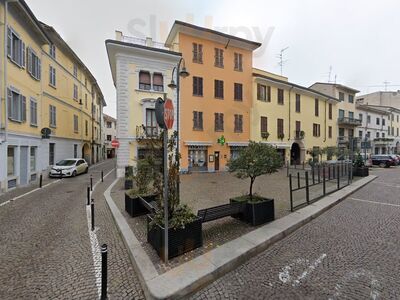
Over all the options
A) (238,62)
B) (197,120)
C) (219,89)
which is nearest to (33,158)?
(197,120)

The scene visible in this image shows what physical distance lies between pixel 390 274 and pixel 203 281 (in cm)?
302

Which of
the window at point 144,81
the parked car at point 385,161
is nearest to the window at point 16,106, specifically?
the window at point 144,81

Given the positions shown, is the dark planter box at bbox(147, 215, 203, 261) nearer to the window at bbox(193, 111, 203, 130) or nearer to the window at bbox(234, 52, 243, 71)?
the window at bbox(193, 111, 203, 130)

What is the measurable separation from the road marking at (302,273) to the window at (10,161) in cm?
1364

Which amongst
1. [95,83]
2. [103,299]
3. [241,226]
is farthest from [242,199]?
[95,83]

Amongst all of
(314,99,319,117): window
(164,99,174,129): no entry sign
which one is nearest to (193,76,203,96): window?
(164,99,174,129): no entry sign

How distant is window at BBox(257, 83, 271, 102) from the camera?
22875mm

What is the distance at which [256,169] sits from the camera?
563cm

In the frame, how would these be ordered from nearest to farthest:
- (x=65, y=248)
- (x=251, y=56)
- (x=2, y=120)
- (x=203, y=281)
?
(x=203, y=281) < (x=65, y=248) < (x=2, y=120) < (x=251, y=56)

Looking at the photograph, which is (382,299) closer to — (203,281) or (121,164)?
(203,281)

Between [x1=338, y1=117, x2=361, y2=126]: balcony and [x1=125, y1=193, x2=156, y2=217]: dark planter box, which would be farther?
[x1=338, y1=117, x2=361, y2=126]: balcony

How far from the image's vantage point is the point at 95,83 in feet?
98.9

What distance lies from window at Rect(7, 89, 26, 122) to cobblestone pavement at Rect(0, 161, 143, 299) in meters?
6.23

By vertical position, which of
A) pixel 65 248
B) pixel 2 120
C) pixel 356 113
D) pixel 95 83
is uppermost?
pixel 95 83
